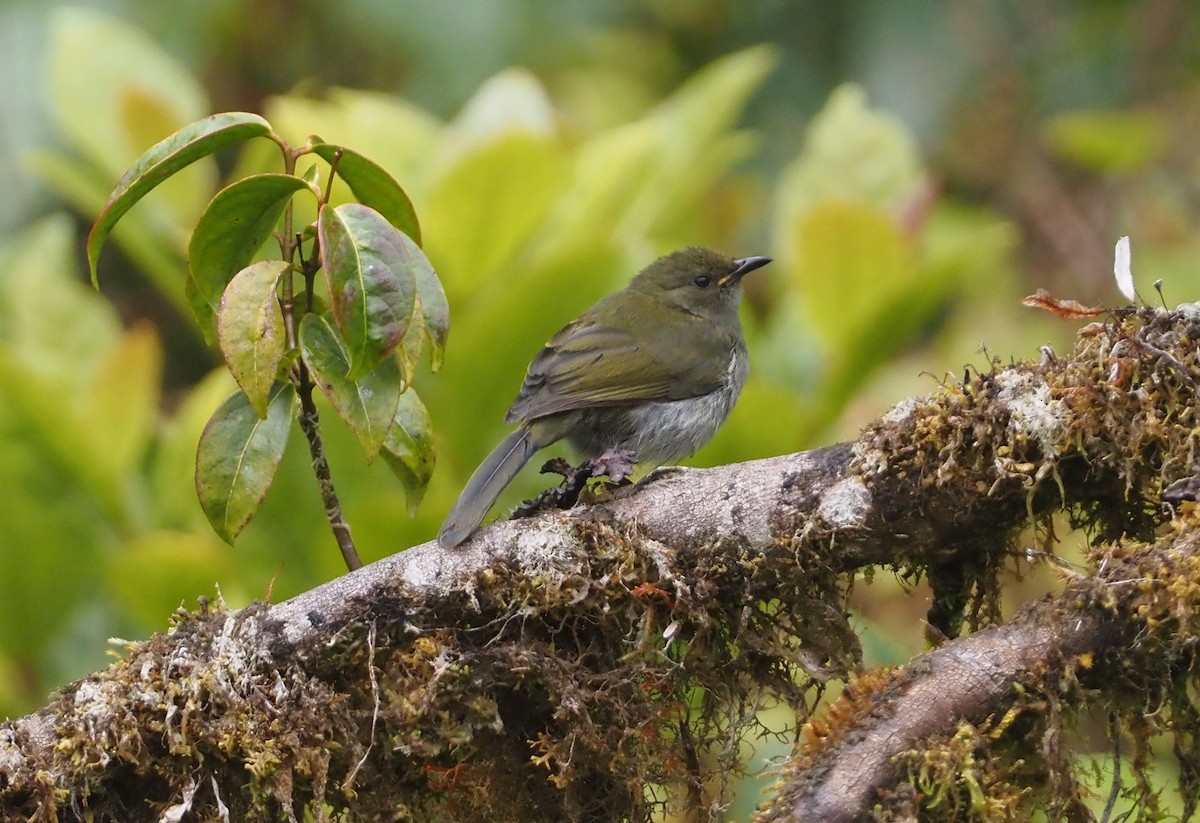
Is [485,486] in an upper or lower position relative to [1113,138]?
lower

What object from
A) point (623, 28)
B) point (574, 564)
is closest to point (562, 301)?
point (574, 564)

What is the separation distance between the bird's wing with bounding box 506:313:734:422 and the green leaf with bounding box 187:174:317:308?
130 cm

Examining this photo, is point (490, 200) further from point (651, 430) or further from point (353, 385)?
point (353, 385)

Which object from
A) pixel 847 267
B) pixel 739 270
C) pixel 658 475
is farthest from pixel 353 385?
pixel 739 270

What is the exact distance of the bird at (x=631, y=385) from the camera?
3.79m

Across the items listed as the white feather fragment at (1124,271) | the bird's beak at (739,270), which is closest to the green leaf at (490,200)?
the bird's beak at (739,270)

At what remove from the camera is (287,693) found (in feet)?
8.19

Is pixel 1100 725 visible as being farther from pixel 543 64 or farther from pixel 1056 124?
pixel 543 64

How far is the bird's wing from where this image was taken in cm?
382

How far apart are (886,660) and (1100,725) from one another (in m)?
1.36

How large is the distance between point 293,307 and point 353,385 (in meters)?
0.20

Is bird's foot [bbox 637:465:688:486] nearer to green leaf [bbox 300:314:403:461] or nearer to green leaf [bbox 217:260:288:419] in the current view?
green leaf [bbox 300:314:403:461]

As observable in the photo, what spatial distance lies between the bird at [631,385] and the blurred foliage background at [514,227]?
0.45 ft

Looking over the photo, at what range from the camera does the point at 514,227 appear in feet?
13.5
